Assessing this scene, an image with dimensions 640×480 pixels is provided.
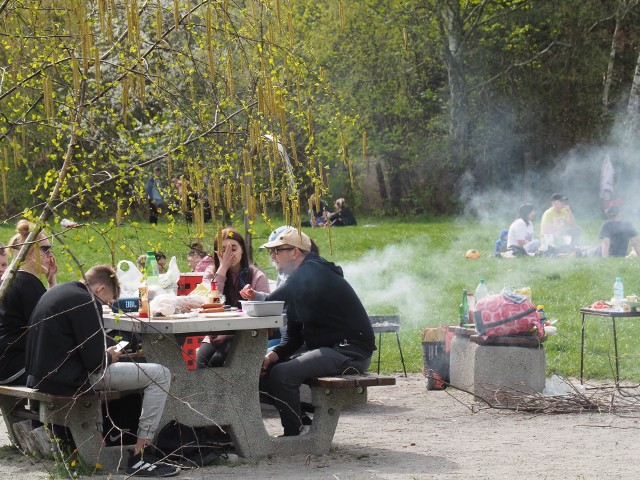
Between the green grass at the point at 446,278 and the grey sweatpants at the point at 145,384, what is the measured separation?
1.07 m

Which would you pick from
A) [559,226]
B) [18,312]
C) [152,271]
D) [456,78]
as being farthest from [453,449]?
[456,78]

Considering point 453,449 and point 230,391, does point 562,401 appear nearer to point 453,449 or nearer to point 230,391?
point 453,449

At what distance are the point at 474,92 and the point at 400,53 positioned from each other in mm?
2391

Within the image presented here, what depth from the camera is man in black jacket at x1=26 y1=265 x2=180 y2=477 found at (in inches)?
275

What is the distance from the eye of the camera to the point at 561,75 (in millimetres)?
34031

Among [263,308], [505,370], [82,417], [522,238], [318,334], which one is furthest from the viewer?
[522,238]

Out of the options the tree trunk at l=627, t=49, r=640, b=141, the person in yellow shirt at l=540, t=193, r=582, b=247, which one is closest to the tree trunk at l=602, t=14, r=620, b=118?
the tree trunk at l=627, t=49, r=640, b=141

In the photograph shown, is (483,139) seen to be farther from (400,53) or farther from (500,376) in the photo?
(500,376)

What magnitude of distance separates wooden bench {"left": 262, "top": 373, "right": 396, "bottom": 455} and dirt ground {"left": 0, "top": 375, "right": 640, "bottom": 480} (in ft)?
0.30

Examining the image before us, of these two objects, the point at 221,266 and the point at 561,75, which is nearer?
the point at 221,266

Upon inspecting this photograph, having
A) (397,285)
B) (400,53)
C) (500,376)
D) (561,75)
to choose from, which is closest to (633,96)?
(561,75)

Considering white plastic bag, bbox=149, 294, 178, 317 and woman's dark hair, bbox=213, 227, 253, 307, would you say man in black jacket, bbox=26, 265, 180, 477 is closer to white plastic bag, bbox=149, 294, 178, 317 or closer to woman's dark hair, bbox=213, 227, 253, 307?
white plastic bag, bbox=149, 294, 178, 317

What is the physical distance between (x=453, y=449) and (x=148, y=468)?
2065mm

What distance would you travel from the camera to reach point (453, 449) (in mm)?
7922
